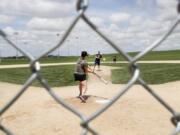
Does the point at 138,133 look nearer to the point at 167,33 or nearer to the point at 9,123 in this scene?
the point at 9,123

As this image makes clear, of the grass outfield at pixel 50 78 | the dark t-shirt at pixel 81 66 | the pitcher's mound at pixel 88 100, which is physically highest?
the dark t-shirt at pixel 81 66

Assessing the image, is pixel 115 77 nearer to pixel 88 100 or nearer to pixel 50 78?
pixel 50 78

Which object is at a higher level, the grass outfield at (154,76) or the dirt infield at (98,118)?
the dirt infield at (98,118)

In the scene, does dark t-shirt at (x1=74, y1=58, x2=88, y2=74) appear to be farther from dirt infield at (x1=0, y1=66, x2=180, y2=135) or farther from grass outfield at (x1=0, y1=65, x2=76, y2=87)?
grass outfield at (x1=0, y1=65, x2=76, y2=87)

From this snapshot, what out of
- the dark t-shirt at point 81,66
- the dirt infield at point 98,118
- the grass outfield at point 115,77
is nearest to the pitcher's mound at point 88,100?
the dirt infield at point 98,118

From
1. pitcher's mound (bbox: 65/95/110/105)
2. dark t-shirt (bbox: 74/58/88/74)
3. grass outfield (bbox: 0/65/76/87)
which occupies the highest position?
dark t-shirt (bbox: 74/58/88/74)

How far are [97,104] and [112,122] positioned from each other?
266 centimetres

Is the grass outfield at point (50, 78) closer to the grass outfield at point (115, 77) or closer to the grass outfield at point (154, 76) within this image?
the grass outfield at point (115, 77)

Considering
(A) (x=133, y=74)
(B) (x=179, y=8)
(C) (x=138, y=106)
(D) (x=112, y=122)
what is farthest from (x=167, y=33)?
(C) (x=138, y=106)

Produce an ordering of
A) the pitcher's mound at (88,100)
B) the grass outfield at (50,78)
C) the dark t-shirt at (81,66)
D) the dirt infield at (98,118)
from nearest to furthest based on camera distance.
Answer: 1. the dirt infield at (98,118)
2. the pitcher's mound at (88,100)
3. the dark t-shirt at (81,66)
4. the grass outfield at (50,78)

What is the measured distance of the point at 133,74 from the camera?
1.58 metres

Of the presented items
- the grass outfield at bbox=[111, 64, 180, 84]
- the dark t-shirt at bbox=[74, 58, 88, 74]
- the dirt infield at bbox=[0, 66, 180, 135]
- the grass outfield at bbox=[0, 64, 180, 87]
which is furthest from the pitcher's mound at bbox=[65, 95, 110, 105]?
the grass outfield at bbox=[111, 64, 180, 84]

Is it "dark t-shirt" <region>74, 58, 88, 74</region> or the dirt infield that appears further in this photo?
"dark t-shirt" <region>74, 58, 88, 74</region>

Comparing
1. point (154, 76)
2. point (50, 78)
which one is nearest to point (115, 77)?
point (154, 76)
